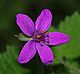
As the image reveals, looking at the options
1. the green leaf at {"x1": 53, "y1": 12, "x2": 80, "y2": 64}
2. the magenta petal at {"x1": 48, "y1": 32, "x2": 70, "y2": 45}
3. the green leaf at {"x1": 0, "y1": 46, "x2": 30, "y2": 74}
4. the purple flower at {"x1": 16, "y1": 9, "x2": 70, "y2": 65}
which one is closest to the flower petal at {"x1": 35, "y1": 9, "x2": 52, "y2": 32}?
the purple flower at {"x1": 16, "y1": 9, "x2": 70, "y2": 65}

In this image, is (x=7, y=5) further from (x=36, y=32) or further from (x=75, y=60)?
(x=36, y=32)

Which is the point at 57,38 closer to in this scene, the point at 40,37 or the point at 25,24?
the point at 40,37

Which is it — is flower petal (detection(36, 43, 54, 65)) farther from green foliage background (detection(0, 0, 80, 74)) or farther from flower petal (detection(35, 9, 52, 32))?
flower petal (detection(35, 9, 52, 32))

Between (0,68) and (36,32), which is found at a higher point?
(36,32)

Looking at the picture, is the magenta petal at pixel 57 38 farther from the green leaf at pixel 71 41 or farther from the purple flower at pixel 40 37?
the green leaf at pixel 71 41

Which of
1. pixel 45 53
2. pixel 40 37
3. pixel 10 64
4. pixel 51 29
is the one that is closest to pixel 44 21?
pixel 40 37

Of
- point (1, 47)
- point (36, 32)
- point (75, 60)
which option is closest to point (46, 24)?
point (36, 32)
